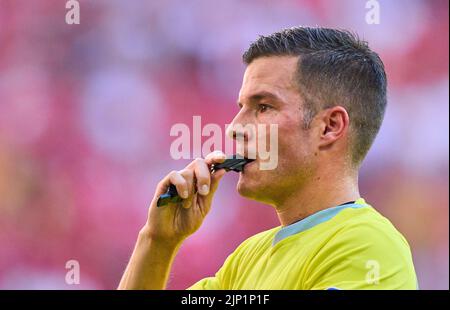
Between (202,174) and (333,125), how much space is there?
34 centimetres

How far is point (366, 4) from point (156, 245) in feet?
10.4

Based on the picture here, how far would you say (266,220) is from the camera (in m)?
4.46

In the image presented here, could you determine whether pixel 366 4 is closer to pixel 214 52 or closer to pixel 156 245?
pixel 214 52

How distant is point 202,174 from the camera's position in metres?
1.75

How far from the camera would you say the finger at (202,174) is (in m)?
1.75

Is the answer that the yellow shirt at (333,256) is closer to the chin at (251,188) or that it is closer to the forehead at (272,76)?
the chin at (251,188)

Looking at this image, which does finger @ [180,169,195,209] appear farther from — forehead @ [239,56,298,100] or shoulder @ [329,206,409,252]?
shoulder @ [329,206,409,252]

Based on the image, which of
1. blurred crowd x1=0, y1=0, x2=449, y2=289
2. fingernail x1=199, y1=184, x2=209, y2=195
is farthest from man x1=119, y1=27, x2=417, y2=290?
blurred crowd x1=0, y1=0, x2=449, y2=289

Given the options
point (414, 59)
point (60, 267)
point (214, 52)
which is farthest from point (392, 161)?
point (60, 267)

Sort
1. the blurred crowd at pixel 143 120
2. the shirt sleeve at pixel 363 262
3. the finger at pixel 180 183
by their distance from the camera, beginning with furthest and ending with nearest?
the blurred crowd at pixel 143 120 → the finger at pixel 180 183 → the shirt sleeve at pixel 363 262

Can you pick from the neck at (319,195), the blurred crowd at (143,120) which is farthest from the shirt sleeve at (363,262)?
the blurred crowd at (143,120)

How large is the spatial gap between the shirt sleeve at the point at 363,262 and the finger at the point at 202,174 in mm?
324

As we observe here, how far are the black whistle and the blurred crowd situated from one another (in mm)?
2576
